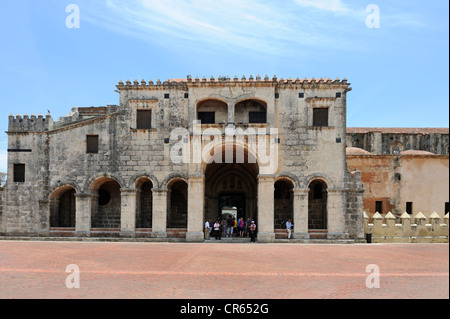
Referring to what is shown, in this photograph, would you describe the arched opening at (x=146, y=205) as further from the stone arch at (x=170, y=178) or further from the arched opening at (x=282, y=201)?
the arched opening at (x=282, y=201)

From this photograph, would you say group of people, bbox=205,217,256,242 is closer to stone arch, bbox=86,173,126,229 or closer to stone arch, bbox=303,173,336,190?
stone arch, bbox=303,173,336,190

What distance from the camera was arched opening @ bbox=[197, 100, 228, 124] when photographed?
25.9 meters

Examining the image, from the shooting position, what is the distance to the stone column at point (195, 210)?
78.1 ft

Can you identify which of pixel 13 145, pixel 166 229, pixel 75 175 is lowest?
pixel 166 229

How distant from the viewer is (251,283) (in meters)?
10.2

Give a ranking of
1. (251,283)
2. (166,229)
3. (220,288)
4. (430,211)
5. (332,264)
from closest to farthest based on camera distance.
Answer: (220,288) < (251,283) < (332,264) < (166,229) < (430,211)

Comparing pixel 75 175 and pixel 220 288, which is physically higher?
pixel 75 175

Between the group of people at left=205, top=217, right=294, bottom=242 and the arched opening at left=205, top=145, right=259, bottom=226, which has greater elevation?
the arched opening at left=205, top=145, right=259, bottom=226

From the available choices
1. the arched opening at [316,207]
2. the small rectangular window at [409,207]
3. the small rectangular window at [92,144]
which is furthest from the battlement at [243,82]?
the small rectangular window at [409,207]

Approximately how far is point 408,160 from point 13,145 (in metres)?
29.7

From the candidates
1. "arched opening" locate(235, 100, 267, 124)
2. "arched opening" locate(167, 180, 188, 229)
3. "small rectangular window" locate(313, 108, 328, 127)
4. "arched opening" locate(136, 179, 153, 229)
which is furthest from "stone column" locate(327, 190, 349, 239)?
"arched opening" locate(136, 179, 153, 229)

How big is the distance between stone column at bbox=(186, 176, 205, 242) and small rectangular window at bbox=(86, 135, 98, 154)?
23.0ft
